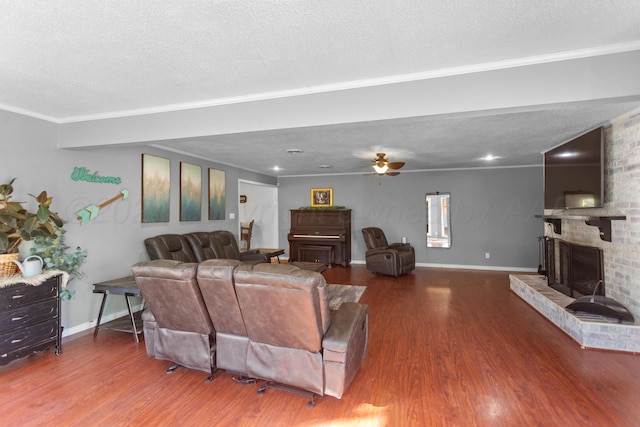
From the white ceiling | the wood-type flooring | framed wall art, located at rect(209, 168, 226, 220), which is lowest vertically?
the wood-type flooring

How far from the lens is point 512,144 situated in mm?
4863

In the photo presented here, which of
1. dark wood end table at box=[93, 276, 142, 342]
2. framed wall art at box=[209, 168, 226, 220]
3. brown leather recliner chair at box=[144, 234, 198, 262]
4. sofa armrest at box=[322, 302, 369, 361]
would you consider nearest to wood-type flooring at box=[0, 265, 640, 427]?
dark wood end table at box=[93, 276, 142, 342]

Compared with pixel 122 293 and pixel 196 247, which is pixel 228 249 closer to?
pixel 196 247

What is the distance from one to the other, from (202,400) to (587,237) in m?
4.77

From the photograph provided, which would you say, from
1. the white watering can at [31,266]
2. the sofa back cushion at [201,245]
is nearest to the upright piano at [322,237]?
the sofa back cushion at [201,245]

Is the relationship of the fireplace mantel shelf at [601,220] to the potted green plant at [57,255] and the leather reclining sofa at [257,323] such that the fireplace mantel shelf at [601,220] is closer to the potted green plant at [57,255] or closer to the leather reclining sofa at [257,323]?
the leather reclining sofa at [257,323]

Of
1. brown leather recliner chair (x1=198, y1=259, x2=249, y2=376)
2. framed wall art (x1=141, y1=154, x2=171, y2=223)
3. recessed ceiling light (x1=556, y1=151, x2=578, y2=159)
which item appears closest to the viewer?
brown leather recliner chair (x1=198, y1=259, x2=249, y2=376)

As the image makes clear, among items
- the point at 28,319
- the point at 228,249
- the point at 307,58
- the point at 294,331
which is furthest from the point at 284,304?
the point at 228,249

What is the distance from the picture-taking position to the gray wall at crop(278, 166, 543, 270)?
7090mm

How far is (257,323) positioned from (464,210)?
21.4ft

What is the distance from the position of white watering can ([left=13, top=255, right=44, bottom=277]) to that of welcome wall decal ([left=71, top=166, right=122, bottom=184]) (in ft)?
3.56

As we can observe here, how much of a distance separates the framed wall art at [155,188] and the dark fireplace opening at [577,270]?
5644 millimetres

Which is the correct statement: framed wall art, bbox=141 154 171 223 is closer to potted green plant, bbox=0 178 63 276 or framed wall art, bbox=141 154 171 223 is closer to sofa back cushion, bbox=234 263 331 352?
potted green plant, bbox=0 178 63 276

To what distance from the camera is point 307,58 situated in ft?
7.07
